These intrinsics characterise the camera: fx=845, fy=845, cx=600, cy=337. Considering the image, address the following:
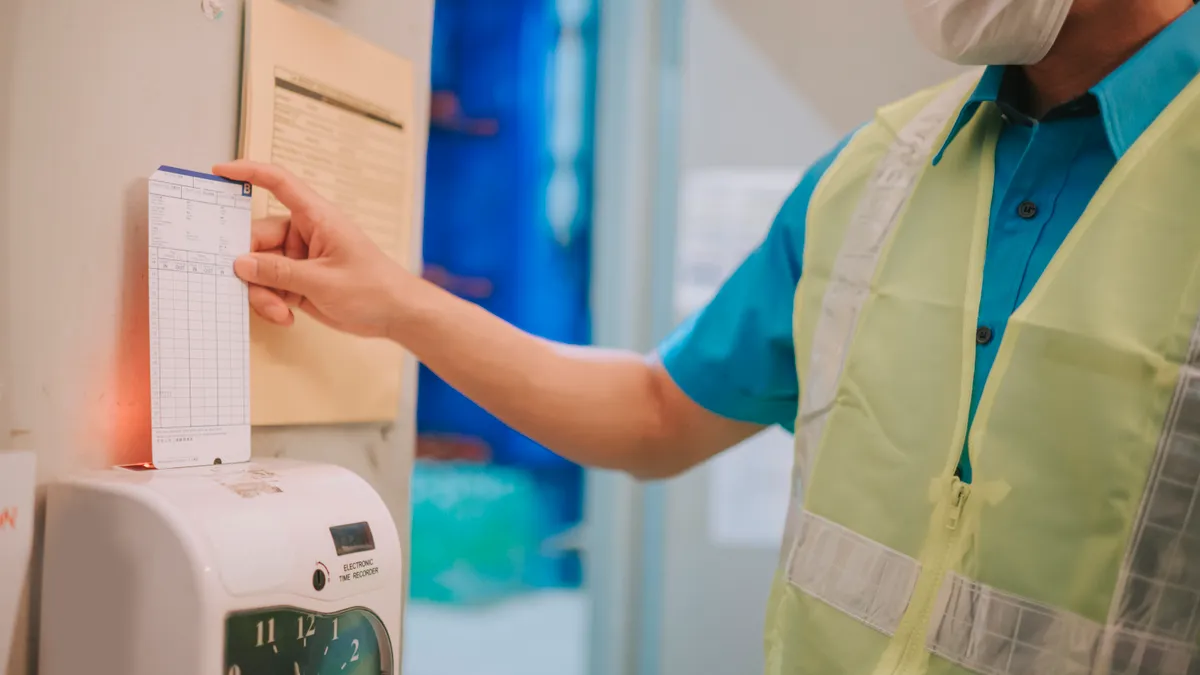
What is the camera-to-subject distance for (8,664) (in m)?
0.58

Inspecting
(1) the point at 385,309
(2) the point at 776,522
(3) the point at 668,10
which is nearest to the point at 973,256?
(1) the point at 385,309

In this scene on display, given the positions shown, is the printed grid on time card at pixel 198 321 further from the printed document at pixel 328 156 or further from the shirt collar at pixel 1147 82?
the shirt collar at pixel 1147 82

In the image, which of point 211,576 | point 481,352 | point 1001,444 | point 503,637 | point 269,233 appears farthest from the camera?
point 503,637

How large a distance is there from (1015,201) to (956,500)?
0.85 ft

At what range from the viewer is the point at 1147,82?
0.65 metres

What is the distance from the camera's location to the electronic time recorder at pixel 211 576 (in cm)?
53

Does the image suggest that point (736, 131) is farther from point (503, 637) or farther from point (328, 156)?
point (503, 637)

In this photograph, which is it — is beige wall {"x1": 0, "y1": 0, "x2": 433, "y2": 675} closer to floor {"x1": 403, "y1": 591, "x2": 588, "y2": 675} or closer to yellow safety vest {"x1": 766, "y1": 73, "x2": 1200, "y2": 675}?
yellow safety vest {"x1": 766, "y1": 73, "x2": 1200, "y2": 675}

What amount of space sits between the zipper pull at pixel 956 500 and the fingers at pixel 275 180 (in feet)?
1.92

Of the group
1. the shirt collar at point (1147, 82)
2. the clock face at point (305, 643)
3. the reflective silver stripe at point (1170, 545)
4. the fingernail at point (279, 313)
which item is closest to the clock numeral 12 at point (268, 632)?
the clock face at point (305, 643)

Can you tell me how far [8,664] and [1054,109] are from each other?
2.96ft

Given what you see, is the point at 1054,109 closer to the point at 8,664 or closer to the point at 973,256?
the point at 973,256

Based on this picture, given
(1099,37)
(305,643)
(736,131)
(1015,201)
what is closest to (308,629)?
(305,643)

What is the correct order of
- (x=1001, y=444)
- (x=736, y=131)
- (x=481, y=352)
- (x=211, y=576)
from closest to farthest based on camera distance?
(x=211, y=576)
(x=1001, y=444)
(x=481, y=352)
(x=736, y=131)
